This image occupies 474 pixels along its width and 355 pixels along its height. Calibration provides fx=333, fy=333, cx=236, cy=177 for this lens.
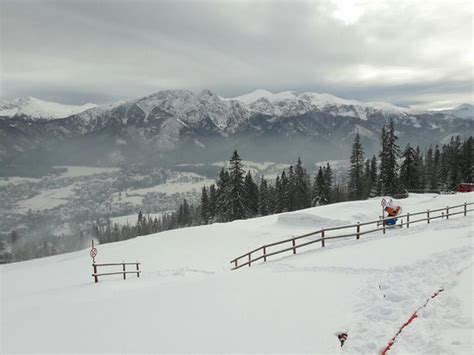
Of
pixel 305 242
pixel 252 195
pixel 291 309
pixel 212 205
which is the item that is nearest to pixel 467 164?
pixel 252 195

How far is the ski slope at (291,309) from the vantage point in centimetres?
855

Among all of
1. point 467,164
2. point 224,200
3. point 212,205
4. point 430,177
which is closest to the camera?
point 224,200

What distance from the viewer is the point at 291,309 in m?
10.5

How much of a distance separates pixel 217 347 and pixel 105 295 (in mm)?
8284

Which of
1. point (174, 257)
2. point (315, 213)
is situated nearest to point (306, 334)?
point (174, 257)

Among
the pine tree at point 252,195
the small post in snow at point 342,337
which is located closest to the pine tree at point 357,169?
the pine tree at point 252,195

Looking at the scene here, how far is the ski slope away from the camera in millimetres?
8555

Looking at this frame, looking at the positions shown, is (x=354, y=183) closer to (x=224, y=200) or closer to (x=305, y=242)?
(x=224, y=200)

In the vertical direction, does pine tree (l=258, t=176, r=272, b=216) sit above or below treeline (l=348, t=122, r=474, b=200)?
below

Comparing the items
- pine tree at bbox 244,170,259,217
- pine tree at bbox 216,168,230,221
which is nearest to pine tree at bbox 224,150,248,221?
pine tree at bbox 216,168,230,221

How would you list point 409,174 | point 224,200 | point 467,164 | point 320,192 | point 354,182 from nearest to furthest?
point 224,200
point 409,174
point 320,192
point 467,164
point 354,182

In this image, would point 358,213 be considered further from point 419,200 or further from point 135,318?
point 135,318

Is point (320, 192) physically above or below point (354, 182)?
below

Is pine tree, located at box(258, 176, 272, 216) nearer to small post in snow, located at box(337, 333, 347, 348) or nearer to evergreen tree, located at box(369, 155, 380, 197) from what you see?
evergreen tree, located at box(369, 155, 380, 197)
